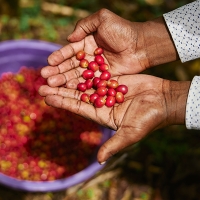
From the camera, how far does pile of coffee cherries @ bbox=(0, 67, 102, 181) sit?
3486 mm

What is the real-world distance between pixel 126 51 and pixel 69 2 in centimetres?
187

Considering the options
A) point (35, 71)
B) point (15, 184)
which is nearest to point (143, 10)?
point (35, 71)

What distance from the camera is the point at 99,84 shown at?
2.93 meters

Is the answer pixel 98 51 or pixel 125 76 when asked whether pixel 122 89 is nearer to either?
pixel 125 76

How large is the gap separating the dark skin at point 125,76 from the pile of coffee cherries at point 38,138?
79cm

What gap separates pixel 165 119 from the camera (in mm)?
2656

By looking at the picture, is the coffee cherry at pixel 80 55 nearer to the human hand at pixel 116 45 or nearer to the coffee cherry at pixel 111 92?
the human hand at pixel 116 45

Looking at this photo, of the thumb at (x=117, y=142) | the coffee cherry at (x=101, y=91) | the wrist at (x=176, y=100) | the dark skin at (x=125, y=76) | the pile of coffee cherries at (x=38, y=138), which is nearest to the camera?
the thumb at (x=117, y=142)

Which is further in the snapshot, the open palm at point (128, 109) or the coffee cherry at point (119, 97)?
the coffee cherry at point (119, 97)

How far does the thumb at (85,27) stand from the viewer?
290 cm

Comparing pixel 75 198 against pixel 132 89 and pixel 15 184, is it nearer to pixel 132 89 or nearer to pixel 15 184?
pixel 15 184

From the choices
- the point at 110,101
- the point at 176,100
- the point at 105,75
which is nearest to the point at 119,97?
the point at 110,101

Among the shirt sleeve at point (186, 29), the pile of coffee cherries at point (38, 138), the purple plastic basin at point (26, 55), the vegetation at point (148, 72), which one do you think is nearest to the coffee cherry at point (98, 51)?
the shirt sleeve at point (186, 29)

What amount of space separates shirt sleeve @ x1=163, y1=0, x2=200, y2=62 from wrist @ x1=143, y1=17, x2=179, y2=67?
0.07 m
